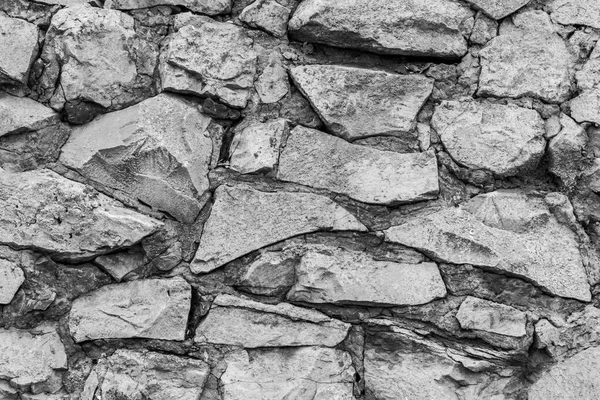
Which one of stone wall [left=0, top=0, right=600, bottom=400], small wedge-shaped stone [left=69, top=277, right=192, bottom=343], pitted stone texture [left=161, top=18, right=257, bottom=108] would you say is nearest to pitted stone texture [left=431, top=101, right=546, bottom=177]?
stone wall [left=0, top=0, right=600, bottom=400]

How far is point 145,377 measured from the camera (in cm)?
200

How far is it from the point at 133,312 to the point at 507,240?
1.12m

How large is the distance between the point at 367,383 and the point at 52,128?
47.4 inches

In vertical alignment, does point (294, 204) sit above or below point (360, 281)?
above

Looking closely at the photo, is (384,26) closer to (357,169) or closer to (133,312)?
(357,169)

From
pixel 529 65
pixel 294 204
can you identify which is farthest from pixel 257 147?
pixel 529 65

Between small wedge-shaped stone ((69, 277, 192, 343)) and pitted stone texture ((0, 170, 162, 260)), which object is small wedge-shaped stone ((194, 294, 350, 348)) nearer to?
small wedge-shaped stone ((69, 277, 192, 343))

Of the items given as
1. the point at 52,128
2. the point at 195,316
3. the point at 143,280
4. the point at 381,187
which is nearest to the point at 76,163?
the point at 52,128

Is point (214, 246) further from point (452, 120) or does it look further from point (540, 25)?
point (540, 25)

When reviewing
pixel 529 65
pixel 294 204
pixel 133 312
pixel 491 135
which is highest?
pixel 529 65

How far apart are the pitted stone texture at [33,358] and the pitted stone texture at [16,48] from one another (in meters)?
0.74

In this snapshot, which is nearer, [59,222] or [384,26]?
[59,222]

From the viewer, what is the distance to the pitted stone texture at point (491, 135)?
82.7 inches

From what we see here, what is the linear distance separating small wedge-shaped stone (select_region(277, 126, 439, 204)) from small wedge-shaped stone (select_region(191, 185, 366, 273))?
0.23ft
